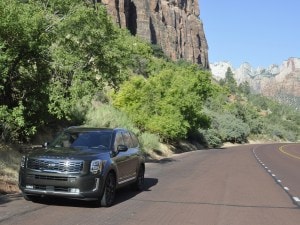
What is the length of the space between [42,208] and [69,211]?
63cm

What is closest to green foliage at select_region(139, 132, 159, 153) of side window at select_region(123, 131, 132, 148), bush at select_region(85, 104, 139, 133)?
bush at select_region(85, 104, 139, 133)

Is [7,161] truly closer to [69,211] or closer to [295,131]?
[69,211]

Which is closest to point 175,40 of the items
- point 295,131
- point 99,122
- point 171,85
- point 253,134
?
point 295,131

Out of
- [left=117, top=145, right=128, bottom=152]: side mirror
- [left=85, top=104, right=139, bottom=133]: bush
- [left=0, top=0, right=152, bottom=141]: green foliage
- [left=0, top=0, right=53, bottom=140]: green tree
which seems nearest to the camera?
[left=117, top=145, right=128, bottom=152]: side mirror

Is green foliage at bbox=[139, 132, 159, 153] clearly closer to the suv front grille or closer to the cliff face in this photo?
the suv front grille

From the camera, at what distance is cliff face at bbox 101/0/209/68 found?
12788 centimetres

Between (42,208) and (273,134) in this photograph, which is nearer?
(42,208)

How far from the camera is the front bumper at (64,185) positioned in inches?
423

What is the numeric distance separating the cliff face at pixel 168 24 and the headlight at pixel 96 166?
10689 centimetres

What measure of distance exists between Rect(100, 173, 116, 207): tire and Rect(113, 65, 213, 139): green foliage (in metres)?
26.7

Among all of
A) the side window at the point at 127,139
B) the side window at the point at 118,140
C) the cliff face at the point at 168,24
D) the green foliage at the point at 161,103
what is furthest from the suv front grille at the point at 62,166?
the cliff face at the point at 168,24

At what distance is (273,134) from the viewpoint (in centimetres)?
Answer: 12194

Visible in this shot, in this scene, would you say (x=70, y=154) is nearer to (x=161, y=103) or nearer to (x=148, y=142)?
(x=148, y=142)

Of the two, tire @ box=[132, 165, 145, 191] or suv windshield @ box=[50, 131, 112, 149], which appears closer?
suv windshield @ box=[50, 131, 112, 149]
